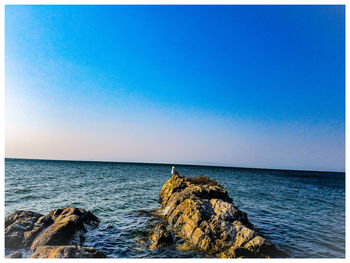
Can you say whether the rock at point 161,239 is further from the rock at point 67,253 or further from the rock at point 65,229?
the rock at point 65,229

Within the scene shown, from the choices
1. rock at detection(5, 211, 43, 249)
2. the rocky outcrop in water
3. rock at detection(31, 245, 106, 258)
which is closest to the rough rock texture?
rock at detection(31, 245, 106, 258)

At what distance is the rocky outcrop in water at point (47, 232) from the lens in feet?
29.3

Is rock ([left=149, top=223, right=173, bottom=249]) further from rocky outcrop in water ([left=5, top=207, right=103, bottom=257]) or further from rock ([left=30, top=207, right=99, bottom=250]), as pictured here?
rock ([left=30, top=207, right=99, bottom=250])

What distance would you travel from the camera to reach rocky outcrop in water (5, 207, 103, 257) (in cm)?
895

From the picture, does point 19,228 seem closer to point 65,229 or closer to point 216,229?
point 65,229

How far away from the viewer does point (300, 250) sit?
11742mm

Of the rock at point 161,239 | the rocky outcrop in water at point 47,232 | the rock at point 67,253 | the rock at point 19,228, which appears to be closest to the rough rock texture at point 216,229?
the rock at point 161,239

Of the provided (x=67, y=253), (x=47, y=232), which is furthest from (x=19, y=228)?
(x=67, y=253)

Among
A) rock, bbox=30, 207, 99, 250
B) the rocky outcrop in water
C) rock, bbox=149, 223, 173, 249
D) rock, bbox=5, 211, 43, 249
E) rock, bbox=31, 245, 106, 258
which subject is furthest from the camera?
rock, bbox=149, 223, 173, 249

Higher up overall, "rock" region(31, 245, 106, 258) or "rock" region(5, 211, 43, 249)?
"rock" region(31, 245, 106, 258)

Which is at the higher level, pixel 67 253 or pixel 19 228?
pixel 67 253

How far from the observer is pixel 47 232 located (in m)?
10.9

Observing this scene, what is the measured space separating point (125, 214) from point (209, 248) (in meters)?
10.2
